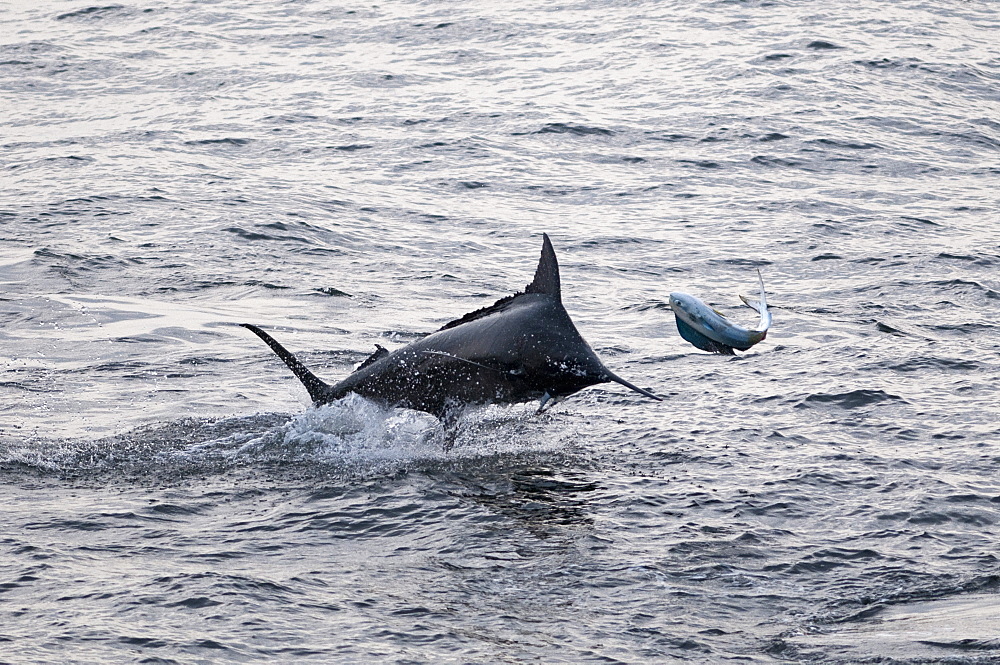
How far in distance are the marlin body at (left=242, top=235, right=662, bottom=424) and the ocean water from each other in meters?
0.33

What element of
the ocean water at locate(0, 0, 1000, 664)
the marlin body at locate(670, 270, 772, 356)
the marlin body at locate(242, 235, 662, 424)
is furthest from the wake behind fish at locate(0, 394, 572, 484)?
the marlin body at locate(670, 270, 772, 356)

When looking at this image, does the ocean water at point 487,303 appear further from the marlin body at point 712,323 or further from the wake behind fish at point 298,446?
the marlin body at point 712,323

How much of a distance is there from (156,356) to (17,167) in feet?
31.5

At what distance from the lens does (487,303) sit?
1490cm

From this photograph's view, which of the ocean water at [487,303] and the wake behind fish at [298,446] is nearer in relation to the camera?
the ocean water at [487,303]

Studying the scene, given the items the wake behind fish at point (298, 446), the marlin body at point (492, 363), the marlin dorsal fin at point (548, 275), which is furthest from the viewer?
the wake behind fish at point (298, 446)

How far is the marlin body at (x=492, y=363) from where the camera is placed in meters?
9.60

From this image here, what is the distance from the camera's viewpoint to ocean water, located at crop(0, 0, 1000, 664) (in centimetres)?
780

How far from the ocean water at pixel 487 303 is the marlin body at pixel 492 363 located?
33cm

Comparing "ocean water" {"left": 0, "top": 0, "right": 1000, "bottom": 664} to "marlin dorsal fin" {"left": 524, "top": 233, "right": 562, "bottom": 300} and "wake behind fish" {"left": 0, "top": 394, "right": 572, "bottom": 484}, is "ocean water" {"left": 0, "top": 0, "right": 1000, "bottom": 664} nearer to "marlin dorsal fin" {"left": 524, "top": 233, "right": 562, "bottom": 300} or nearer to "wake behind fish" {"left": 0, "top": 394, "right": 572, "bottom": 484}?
"wake behind fish" {"left": 0, "top": 394, "right": 572, "bottom": 484}

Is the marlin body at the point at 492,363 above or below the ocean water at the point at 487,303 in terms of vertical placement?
above

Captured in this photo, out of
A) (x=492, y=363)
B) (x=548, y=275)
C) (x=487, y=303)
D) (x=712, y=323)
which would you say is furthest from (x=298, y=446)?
(x=487, y=303)

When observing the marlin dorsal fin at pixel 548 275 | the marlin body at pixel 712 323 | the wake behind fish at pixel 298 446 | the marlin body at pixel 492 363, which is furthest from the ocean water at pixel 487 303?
the marlin dorsal fin at pixel 548 275

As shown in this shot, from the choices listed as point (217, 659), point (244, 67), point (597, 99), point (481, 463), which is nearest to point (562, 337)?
point (481, 463)
